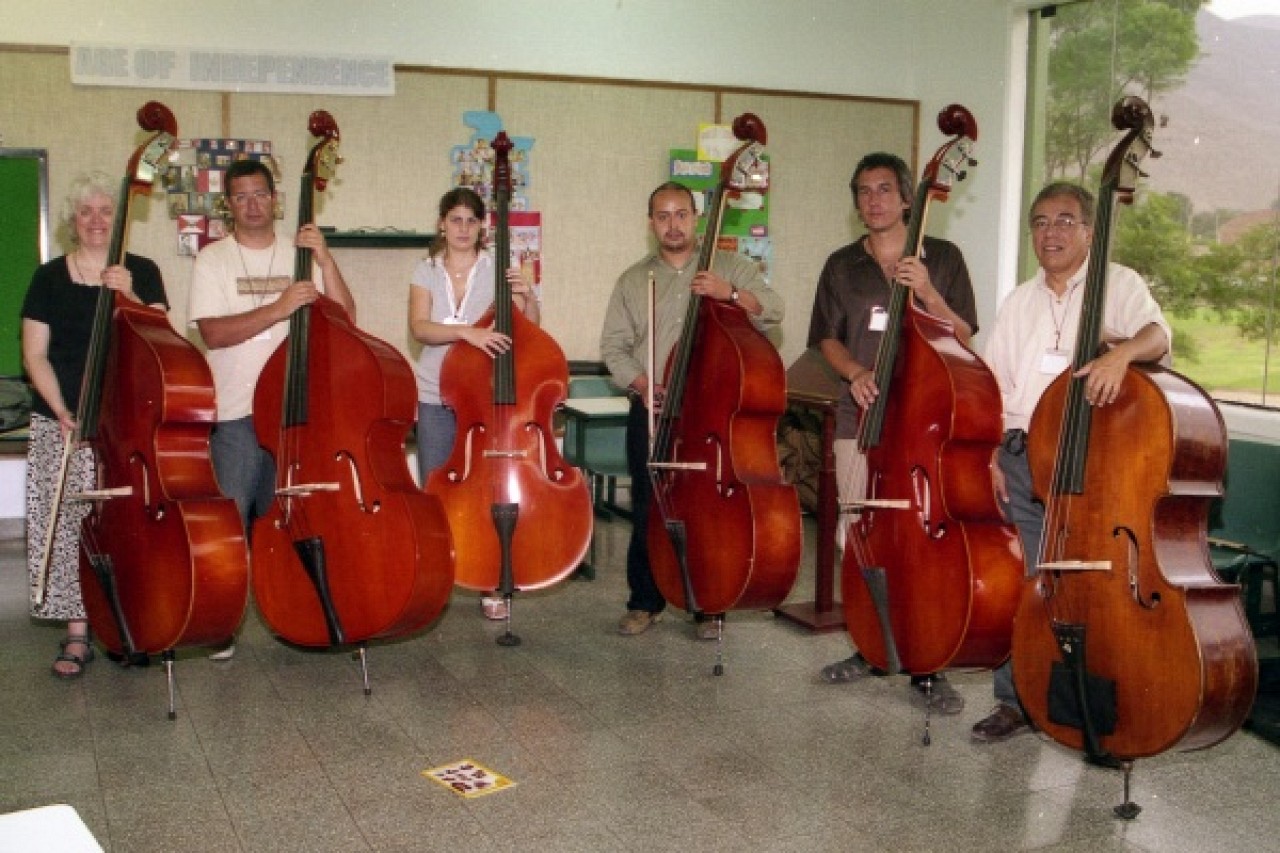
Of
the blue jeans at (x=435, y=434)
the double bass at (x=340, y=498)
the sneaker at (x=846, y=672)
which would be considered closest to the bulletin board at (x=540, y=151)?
the blue jeans at (x=435, y=434)

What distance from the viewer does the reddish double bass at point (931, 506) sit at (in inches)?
139

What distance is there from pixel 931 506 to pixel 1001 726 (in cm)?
83

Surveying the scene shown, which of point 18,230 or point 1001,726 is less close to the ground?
point 18,230

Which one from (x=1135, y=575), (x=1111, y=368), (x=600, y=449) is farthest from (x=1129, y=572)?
(x=600, y=449)

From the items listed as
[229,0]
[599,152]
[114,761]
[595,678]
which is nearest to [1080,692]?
[595,678]

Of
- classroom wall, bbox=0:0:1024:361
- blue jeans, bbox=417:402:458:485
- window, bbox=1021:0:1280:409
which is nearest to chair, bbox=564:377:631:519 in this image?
classroom wall, bbox=0:0:1024:361

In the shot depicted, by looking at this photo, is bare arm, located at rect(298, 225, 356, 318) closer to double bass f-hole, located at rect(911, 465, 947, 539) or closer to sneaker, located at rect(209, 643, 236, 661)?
sneaker, located at rect(209, 643, 236, 661)

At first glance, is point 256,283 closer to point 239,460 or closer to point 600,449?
point 239,460

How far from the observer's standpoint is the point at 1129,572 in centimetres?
312

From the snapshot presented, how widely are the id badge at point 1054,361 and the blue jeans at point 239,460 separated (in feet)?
8.34

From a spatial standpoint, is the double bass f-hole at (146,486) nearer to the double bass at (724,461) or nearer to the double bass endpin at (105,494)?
the double bass endpin at (105,494)

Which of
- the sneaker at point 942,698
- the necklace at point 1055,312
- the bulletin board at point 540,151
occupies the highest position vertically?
the bulletin board at point 540,151

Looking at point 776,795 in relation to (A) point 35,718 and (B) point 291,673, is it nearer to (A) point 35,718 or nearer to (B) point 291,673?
(B) point 291,673

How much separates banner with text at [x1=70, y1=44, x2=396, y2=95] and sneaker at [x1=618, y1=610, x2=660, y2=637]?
336 centimetres
